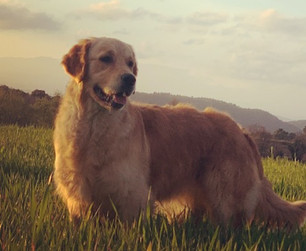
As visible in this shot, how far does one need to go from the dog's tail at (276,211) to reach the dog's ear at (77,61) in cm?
216

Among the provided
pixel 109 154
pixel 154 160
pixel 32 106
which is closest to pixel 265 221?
pixel 154 160

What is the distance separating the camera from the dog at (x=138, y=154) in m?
4.22

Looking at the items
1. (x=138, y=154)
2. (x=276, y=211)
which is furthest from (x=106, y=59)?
(x=276, y=211)

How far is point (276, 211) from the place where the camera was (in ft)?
16.8

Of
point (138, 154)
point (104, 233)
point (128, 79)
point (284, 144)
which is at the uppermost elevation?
point (128, 79)

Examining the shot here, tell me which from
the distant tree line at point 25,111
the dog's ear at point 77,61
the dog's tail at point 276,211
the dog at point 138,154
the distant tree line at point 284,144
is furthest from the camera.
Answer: the distant tree line at point 25,111

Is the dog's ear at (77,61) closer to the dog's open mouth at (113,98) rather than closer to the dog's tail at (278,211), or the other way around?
the dog's open mouth at (113,98)

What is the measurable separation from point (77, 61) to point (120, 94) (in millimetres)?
631

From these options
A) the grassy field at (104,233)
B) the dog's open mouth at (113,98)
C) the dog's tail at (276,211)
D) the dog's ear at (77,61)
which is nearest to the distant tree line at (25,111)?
the grassy field at (104,233)

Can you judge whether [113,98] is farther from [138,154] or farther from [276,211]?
[276,211]

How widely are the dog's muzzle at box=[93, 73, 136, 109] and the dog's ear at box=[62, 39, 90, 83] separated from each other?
214 millimetres

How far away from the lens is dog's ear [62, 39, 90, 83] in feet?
14.5

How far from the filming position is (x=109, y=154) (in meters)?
4.20

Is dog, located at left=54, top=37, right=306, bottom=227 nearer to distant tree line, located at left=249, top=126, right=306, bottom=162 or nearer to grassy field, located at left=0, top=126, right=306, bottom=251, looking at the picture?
grassy field, located at left=0, top=126, right=306, bottom=251
